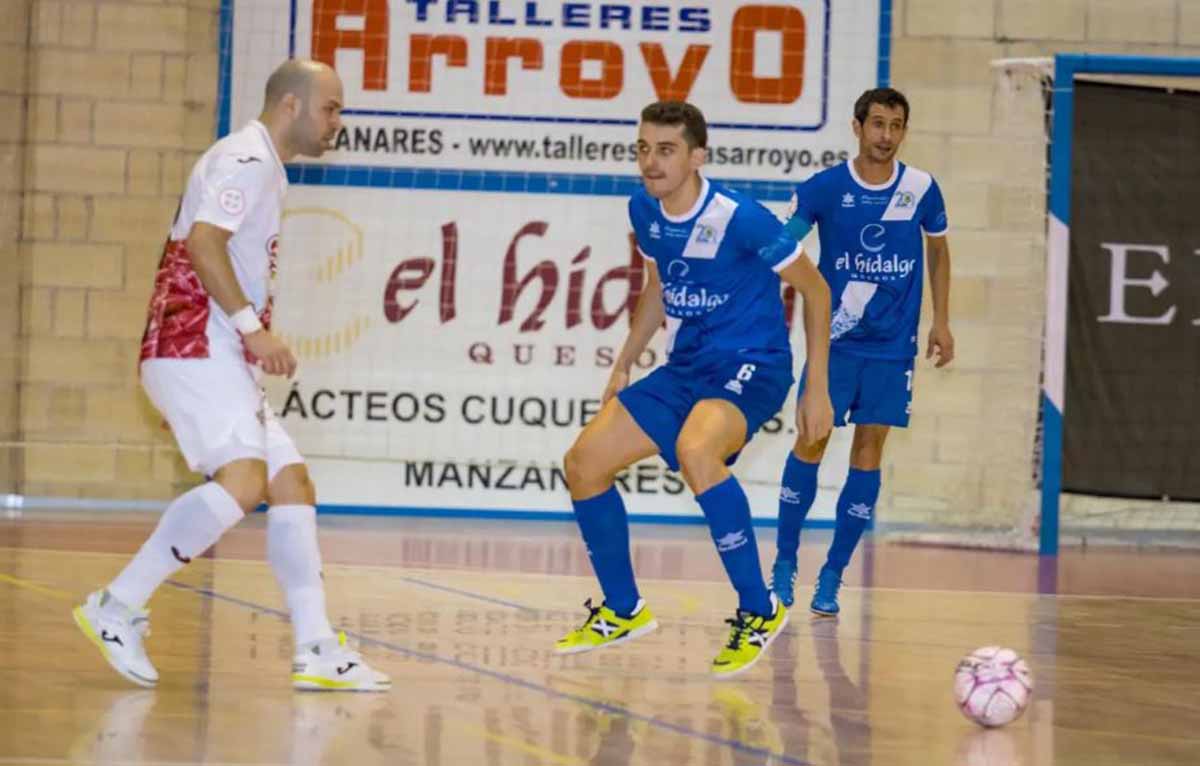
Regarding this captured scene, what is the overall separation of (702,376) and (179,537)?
1773mm

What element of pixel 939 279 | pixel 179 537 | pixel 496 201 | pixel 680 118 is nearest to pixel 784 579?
pixel 939 279

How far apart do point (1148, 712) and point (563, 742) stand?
180 centimetres

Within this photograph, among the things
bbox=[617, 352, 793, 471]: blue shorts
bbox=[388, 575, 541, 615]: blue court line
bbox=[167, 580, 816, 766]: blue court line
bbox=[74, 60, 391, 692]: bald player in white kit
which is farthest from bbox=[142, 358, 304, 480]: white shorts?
bbox=[388, 575, 541, 615]: blue court line

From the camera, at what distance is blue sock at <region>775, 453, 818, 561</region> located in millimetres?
7691

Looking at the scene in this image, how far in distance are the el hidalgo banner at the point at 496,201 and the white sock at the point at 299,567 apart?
6371mm

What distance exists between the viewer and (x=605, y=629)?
6109mm

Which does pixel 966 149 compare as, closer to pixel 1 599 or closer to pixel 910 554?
pixel 910 554

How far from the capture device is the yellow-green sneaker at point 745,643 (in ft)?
18.8

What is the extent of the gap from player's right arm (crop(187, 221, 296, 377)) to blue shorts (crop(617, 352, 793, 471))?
4.57 feet

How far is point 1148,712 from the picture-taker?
211 inches

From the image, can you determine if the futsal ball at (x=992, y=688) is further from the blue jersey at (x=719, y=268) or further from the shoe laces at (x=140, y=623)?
the shoe laces at (x=140, y=623)

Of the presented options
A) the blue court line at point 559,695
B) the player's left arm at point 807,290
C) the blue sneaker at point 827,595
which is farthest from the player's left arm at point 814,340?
the blue sneaker at point 827,595

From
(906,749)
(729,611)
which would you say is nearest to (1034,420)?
(729,611)

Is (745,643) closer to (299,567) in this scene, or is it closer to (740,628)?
(740,628)
